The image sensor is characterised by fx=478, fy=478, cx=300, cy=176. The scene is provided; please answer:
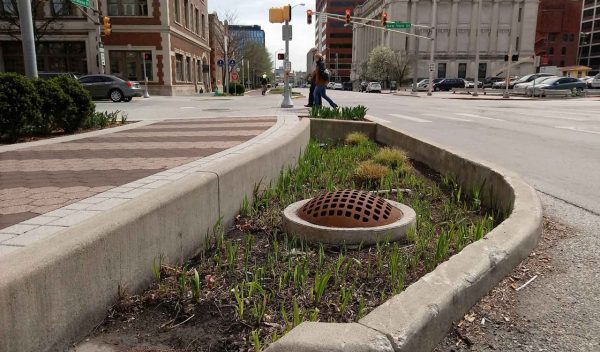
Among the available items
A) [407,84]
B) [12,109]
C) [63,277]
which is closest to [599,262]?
[63,277]

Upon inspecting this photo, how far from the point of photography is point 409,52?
91562mm

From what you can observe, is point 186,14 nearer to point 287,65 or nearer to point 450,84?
point 287,65

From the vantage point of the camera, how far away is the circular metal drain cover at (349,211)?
3715 millimetres

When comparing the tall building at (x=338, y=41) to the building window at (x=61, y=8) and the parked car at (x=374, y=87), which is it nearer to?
the parked car at (x=374, y=87)

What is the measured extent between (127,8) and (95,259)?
40596 mm

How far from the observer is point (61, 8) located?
37.8 meters

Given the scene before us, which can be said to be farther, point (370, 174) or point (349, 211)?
point (370, 174)

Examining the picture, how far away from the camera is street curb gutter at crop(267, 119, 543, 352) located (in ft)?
6.27

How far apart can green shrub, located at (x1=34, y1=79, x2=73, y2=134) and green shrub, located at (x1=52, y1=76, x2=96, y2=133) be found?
0.08m

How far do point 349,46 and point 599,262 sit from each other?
150402mm

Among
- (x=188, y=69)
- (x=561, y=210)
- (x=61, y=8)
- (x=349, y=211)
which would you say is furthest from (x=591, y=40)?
(x=349, y=211)

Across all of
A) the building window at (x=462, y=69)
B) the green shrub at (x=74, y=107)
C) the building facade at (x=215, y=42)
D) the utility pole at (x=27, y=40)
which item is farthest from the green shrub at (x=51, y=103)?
the building window at (x=462, y=69)

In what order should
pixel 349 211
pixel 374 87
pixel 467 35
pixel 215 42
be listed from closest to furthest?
pixel 349 211, pixel 374 87, pixel 215 42, pixel 467 35

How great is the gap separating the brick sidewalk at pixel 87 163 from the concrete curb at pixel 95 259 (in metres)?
0.75
